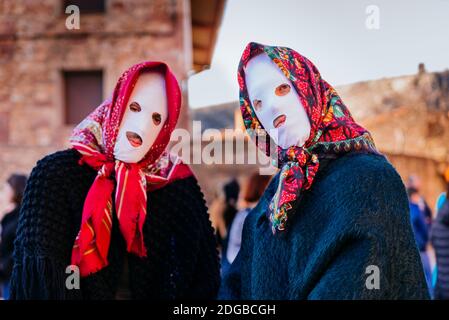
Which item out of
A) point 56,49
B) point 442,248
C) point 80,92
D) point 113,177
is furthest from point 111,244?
point 56,49

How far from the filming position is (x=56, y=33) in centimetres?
986

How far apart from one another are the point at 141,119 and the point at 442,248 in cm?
291

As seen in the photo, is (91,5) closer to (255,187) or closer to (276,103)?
(255,187)

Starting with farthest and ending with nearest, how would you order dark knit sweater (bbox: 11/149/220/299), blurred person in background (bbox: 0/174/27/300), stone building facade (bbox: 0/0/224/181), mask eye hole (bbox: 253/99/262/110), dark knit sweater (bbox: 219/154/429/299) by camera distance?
stone building facade (bbox: 0/0/224/181) < blurred person in background (bbox: 0/174/27/300) < dark knit sweater (bbox: 11/149/220/299) < mask eye hole (bbox: 253/99/262/110) < dark knit sweater (bbox: 219/154/429/299)

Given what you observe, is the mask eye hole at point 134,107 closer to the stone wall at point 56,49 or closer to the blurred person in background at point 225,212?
the blurred person in background at point 225,212

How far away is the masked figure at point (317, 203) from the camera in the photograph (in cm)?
153

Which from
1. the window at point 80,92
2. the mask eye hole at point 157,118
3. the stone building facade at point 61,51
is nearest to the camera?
the mask eye hole at point 157,118

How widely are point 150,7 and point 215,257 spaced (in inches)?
329

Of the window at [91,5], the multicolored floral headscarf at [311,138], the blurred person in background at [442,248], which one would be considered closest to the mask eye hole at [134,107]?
the multicolored floral headscarf at [311,138]

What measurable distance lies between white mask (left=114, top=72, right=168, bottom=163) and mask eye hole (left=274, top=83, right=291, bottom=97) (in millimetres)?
617

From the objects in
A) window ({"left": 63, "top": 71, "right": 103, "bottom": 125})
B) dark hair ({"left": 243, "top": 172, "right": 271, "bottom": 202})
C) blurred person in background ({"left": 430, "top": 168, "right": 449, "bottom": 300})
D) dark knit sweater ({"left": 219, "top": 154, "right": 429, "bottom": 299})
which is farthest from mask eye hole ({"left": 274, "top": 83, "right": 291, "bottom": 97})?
window ({"left": 63, "top": 71, "right": 103, "bottom": 125})

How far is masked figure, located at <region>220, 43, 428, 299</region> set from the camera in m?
1.53

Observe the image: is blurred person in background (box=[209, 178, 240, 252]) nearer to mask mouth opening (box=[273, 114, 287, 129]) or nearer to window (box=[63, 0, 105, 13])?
mask mouth opening (box=[273, 114, 287, 129])

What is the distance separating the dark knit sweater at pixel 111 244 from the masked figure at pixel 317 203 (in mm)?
395
